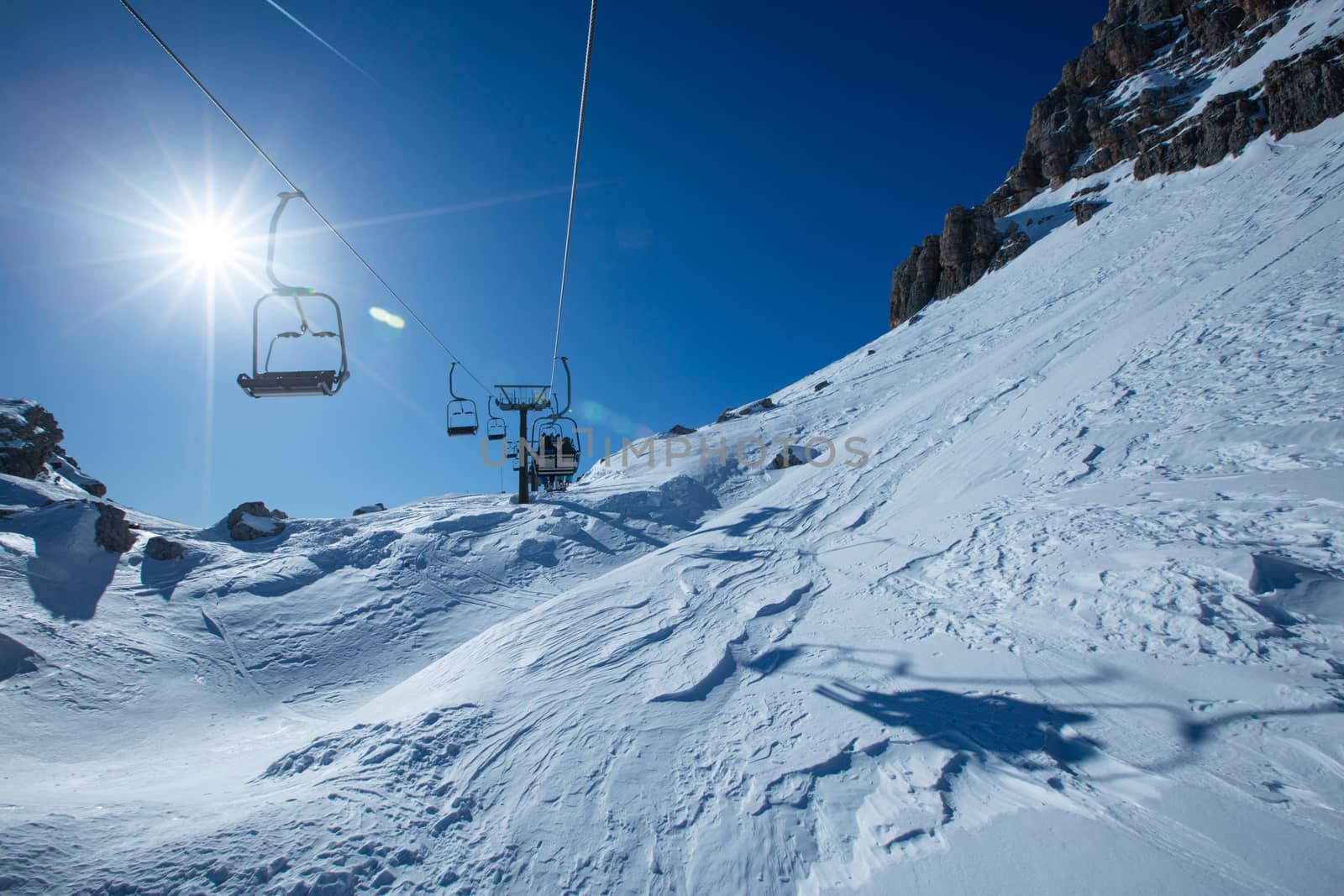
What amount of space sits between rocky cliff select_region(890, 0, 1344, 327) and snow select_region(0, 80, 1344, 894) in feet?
85.0

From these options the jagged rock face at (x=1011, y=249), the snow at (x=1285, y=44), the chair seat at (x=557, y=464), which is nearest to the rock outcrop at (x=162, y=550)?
the chair seat at (x=557, y=464)

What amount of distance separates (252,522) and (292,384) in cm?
1016

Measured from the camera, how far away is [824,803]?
11.7 feet

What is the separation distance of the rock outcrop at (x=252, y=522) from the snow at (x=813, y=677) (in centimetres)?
98

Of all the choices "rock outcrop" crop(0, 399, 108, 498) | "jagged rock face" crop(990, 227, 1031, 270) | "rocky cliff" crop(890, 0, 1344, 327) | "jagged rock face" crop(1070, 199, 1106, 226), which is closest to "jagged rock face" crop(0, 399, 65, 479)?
"rock outcrop" crop(0, 399, 108, 498)

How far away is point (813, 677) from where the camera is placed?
5211mm

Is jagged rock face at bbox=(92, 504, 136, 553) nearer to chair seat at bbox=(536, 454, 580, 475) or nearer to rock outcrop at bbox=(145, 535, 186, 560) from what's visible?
rock outcrop at bbox=(145, 535, 186, 560)

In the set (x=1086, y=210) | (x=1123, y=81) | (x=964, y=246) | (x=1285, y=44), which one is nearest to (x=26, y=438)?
(x=1086, y=210)

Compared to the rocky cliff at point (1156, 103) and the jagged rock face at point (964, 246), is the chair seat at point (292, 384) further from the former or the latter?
the jagged rock face at point (964, 246)

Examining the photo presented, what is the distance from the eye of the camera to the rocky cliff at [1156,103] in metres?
29.1

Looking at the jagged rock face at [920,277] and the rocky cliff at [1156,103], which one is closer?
the rocky cliff at [1156,103]

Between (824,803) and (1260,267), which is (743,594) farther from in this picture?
(1260,267)

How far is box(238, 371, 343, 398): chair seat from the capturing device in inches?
277

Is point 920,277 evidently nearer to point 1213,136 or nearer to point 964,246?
point 964,246
